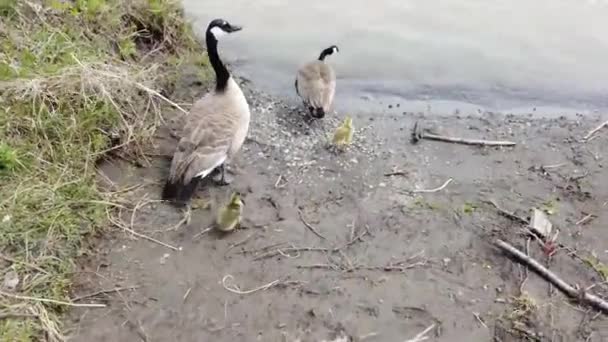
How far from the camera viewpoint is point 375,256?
5.22m

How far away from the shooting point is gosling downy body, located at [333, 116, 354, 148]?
243 inches

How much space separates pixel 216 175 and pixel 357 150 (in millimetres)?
1357

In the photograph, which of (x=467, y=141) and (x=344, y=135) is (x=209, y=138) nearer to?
(x=344, y=135)

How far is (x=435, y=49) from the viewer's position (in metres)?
8.43

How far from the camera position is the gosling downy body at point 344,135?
6.17 m

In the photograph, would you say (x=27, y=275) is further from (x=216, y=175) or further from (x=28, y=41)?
(x=28, y=41)

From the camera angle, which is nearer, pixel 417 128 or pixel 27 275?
pixel 27 275

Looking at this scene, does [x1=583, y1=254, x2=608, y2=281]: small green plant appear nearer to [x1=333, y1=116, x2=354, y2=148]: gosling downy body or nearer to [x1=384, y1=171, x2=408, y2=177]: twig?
[x1=384, y1=171, x2=408, y2=177]: twig

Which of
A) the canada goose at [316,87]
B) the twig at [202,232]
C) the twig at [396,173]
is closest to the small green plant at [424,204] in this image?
the twig at [396,173]

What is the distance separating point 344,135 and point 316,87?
734 mm

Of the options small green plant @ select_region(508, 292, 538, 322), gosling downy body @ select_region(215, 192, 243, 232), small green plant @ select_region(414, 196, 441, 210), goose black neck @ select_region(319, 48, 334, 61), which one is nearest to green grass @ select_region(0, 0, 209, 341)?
gosling downy body @ select_region(215, 192, 243, 232)

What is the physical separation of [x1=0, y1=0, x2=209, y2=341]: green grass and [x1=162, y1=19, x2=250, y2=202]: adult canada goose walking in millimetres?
550

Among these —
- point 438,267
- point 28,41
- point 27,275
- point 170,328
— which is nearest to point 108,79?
point 28,41

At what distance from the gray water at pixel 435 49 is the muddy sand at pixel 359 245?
2.76 ft
